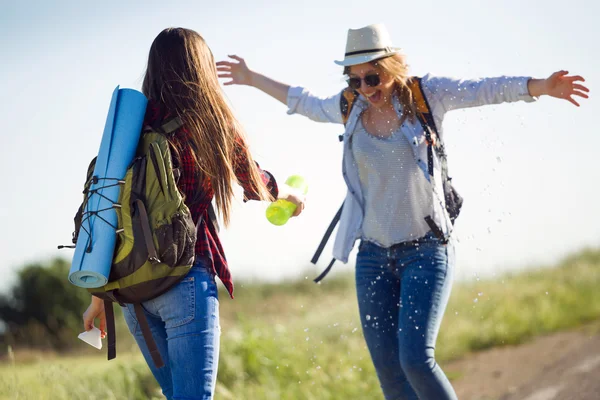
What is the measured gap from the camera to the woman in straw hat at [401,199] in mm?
3867

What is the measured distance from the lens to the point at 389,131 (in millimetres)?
4117

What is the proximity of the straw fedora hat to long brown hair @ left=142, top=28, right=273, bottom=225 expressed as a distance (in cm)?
108

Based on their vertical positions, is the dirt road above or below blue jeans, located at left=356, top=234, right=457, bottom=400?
below

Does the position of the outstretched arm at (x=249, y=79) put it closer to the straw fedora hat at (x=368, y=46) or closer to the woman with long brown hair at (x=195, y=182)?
the straw fedora hat at (x=368, y=46)

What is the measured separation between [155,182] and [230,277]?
1.55ft

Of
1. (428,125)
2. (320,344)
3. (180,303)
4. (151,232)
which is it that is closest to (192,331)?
(180,303)

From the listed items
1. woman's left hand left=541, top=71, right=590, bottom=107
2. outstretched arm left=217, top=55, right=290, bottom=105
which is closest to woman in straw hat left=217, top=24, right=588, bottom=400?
woman's left hand left=541, top=71, right=590, bottom=107

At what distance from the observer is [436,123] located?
13.4 ft

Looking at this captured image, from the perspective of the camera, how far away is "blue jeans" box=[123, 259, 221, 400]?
300 cm

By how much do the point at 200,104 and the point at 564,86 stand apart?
175cm

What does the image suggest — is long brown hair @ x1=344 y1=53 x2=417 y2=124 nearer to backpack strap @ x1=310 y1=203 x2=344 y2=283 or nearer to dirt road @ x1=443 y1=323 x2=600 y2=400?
backpack strap @ x1=310 y1=203 x2=344 y2=283

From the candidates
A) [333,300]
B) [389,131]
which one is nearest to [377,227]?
[389,131]

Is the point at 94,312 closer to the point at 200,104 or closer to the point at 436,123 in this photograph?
the point at 200,104

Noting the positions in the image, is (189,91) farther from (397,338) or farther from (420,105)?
(397,338)
